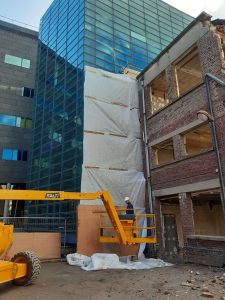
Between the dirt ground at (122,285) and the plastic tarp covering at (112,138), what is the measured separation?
474 cm

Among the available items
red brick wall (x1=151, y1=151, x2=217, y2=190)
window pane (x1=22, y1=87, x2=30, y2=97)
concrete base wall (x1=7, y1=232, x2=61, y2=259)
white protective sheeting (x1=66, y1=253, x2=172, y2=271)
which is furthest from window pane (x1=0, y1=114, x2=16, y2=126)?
white protective sheeting (x1=66, y1=253, x2=172, y2=271)

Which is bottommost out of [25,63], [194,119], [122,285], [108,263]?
[122,285]

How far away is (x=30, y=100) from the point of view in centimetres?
3153

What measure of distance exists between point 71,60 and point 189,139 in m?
9.23

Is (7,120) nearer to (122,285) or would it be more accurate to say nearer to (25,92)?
(25,92)

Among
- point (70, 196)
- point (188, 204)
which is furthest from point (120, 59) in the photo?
point (70, 196)

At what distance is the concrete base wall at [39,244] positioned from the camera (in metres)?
A: 12.1

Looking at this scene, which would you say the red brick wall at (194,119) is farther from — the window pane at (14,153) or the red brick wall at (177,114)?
the window pane at (14,153)

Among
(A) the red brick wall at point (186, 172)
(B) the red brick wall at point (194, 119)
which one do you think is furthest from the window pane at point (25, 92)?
(A) the red brick wall at point (186, 172)

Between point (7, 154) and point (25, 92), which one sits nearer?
point (7, 154)

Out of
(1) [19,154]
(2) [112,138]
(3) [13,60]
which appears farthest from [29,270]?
(3) [13,60]

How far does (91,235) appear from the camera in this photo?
1296 cm

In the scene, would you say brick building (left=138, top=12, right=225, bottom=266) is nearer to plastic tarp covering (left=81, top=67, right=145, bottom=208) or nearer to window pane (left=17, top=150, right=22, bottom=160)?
plastic tarp covering (left=81, top=67, right=145, bottom=208)

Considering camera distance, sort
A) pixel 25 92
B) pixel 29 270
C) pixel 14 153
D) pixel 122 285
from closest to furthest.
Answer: pixel 29 270 → pixel 122 285 → pixel 14 153 → pixel 25 92
